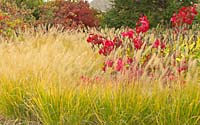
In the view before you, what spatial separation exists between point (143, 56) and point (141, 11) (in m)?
6.09

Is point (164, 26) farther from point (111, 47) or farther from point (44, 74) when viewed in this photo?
point (44, 74)

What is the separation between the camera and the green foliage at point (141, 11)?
38.9 ft

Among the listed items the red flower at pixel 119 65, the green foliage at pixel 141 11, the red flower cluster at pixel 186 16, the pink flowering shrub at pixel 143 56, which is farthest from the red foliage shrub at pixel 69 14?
the red flower at pixel 119 65

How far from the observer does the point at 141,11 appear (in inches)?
480

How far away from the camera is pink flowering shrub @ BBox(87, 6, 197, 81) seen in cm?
498

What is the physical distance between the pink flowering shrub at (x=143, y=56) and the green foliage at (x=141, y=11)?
12.4ft

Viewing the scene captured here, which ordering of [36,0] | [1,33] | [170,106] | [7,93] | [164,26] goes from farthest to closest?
1. [36,0]
2. [164,26]
3. [1,33]
4. [7,93]
5. [170,106]

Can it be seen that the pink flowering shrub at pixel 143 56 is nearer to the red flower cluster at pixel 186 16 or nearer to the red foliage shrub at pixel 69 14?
the red flower cluster at pixel 186 16

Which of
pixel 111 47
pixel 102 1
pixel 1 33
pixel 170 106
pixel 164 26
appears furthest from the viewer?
pixel 102 1

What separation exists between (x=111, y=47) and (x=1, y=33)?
4.57 m

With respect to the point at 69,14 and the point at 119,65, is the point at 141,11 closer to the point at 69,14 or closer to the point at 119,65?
the point at 69,14

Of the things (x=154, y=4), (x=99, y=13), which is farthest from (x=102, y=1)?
(x=154, y=4)

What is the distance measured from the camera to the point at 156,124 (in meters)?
4.55

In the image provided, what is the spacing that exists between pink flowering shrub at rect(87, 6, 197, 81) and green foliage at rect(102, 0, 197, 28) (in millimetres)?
3791
